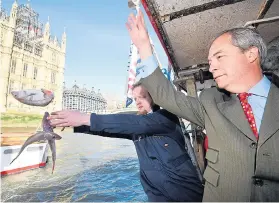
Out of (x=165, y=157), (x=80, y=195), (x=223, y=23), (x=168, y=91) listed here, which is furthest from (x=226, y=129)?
(x=80, y=195)

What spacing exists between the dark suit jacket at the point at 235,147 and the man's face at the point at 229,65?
104 millimetres

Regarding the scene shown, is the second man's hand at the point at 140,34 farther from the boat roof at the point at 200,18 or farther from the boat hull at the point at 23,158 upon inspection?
the boat hull at the point at 23,158

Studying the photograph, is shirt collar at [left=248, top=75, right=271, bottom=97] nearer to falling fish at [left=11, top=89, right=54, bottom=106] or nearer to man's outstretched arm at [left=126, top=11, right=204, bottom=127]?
man's outstretched arm at [left=126, top=11, right=204, bottom=127]

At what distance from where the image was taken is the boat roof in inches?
91.0

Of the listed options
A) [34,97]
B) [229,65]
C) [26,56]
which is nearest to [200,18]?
[229,65]

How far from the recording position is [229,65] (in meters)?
1.45

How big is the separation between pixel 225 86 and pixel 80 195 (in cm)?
890

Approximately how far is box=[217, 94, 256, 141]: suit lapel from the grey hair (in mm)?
354

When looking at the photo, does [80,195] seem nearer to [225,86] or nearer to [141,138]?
[141,138]

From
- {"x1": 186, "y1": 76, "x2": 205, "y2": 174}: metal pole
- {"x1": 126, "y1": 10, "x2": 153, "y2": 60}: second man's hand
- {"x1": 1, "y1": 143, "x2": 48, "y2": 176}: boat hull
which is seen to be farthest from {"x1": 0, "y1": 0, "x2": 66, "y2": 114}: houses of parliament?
{"x1": 126, "y1": 10, "x2": 153, "y2": 60}: second man's hand

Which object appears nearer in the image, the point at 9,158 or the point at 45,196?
the point at 45,196

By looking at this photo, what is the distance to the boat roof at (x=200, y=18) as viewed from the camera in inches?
91.0

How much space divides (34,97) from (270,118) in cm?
196

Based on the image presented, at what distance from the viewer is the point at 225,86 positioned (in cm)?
148
